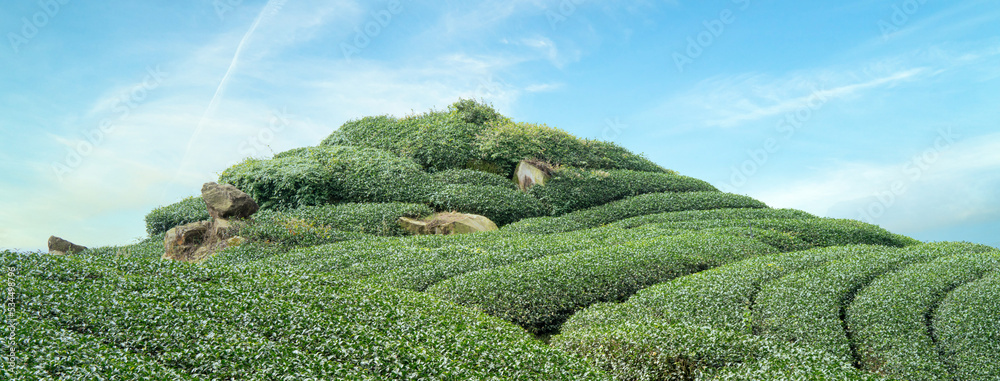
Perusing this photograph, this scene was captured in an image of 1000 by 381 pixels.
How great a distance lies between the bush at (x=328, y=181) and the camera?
21.5 metres

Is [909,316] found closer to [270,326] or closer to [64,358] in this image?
[270,326]

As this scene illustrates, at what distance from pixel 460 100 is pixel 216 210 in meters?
14.6

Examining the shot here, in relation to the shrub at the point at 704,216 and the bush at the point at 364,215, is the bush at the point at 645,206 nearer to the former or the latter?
the shrub at the point at 704,216

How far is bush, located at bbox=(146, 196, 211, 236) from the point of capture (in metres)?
24.8

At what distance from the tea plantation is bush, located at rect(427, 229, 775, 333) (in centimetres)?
4

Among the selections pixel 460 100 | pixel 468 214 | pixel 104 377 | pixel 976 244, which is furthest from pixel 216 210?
pixel 976 244

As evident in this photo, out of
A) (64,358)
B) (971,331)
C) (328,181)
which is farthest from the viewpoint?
(328,181)

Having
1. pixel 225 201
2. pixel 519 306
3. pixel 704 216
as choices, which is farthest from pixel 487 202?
pixel 519 306

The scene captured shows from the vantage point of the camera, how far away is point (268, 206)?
71.3ft

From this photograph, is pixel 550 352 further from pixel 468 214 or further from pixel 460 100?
pixel 460 100

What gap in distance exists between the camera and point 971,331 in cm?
903

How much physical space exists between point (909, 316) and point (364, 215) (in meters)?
15.1

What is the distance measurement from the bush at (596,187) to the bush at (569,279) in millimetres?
8638

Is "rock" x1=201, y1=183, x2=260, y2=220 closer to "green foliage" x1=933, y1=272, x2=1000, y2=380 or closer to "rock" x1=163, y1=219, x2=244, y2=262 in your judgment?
"rock" x1=163, y1=219, x2=244, y2=262
